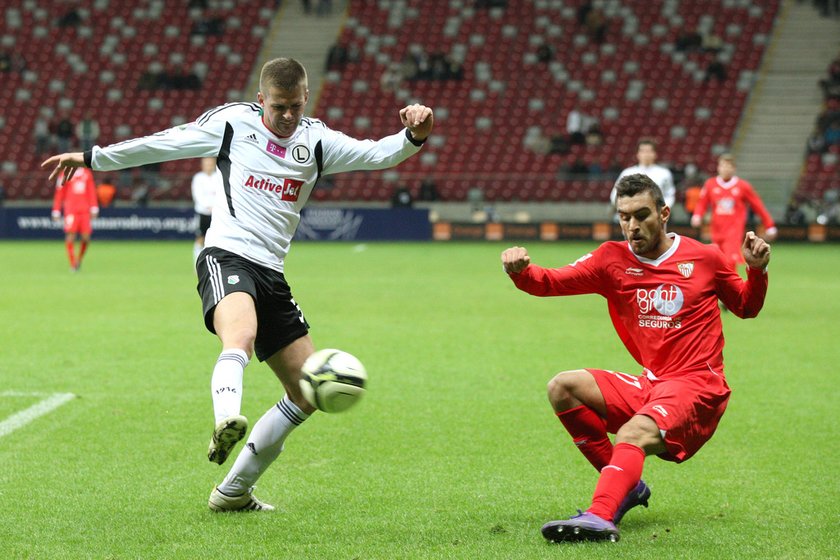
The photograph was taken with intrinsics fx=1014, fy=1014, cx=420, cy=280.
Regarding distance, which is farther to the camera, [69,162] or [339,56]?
[339,56]

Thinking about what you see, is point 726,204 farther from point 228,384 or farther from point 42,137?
point 42,137

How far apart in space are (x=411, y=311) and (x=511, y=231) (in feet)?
53.7

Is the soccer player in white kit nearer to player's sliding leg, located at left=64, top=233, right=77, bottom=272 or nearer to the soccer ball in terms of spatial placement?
the soccer ball

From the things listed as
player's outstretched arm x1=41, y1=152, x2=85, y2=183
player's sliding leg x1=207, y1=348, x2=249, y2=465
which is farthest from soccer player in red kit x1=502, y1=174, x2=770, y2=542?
player's outstretched arm x1=41, y1=152, x2=85, y2=183

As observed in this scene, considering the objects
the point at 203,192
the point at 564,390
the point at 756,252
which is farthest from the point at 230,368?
the point at 203,192

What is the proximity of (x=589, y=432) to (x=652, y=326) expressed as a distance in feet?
1.93

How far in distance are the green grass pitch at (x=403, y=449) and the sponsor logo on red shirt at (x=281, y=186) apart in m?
1.56

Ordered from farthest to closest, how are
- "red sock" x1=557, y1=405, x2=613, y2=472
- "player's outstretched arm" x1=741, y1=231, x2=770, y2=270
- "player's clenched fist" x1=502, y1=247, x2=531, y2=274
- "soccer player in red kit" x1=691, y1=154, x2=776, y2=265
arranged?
1. "soccer player in red kit" x1=691, y1=154, x2=776, y2=265
2. "red sock" x1=557, y1=405, x2=613, y2=472
3. "player's clenched fist" x1=502, y1=247, x2=531, y2=274
4. "player's outstretched arm" x1=741, y1=231, x2=770, y2=270

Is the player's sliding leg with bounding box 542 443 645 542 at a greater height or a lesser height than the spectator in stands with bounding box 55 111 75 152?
greater

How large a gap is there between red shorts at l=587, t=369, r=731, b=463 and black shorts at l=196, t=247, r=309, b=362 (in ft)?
4.88

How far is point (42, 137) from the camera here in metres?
33.5

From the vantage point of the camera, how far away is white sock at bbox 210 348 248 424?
4.11 metres

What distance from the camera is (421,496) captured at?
5.24 metres

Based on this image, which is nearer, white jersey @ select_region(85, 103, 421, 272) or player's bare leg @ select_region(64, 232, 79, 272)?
white jersey @ select_region(85, 103, 421, 272)
